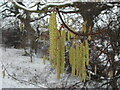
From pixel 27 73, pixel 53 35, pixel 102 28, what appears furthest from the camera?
pixel 27 73

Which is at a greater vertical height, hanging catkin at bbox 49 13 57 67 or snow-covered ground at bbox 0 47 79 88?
hanging catkin at bbox 49 13 57 67

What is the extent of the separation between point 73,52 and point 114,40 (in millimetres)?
1435

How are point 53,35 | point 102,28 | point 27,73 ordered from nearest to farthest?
point 53,35
point 102,28
point 27,73

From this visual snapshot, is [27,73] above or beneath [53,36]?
beneath

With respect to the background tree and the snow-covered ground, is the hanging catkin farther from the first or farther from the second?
the snow-covered ground

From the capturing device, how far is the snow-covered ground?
2.70 meters

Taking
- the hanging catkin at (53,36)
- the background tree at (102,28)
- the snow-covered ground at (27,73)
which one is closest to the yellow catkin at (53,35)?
the hanging catkin at (53,36)

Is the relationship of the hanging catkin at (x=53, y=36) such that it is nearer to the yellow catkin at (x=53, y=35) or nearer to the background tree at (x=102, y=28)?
the yellow catkin at (x=53, y=35)

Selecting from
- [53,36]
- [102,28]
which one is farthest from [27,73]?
[53,36]

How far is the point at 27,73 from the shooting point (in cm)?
315

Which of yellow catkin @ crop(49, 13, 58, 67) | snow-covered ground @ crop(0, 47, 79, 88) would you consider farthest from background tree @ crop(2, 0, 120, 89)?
yellow catkin @ crop(49, 13, 58, 67)

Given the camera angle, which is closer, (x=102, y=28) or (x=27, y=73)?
(x=102, y=28)

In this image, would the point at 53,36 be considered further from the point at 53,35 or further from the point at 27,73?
the point at 27,73

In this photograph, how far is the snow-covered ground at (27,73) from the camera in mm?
2702
